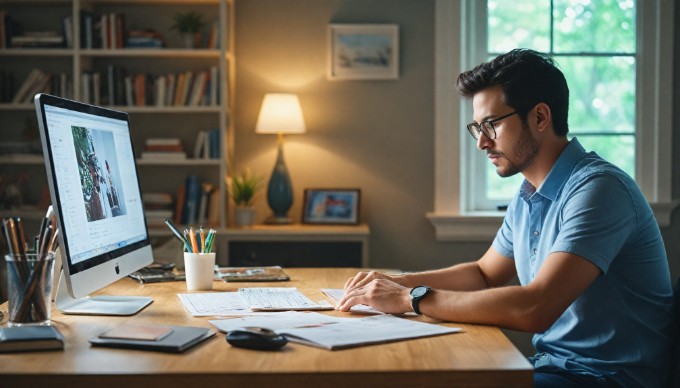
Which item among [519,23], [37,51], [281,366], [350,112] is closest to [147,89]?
[37,51]

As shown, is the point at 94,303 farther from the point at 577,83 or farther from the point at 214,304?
the point at 577,83

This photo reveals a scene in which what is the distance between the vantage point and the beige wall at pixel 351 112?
404 cm

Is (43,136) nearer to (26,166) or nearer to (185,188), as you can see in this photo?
(185,188)

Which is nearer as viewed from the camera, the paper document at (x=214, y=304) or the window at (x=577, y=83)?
the paper document at (x=214, y=304)

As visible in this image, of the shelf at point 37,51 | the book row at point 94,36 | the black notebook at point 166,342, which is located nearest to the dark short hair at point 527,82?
the black notebook at point 166,342

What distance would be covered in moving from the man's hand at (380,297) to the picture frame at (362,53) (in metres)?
2.38

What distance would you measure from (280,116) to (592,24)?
163cm

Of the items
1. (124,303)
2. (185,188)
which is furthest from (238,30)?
(124,303)

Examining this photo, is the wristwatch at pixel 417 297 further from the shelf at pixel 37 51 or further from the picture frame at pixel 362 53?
the shelf at pixel 37 51

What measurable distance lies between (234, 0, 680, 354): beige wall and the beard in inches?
84.5

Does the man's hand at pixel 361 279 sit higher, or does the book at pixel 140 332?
the man's hand at pixel 361 279

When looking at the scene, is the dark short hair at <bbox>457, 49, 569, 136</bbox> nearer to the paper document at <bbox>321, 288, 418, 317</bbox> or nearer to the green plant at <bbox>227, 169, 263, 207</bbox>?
the paper document at <bbox>321, 288, 418, 317</bbox>

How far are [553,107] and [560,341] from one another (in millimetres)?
537

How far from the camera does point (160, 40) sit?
390 centimetres
